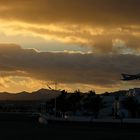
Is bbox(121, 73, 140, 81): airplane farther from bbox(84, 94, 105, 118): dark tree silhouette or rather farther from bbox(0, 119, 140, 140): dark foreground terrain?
bbox(0, 119, 140, 140): dark foreground terrain

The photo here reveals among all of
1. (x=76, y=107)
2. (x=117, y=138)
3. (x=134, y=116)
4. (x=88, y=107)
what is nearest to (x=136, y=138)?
(x=117, y=138)

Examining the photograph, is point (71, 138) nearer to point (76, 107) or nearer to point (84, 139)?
point (84, 139)

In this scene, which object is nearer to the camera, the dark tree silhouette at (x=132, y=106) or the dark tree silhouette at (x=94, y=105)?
the dark tree silhouette at (x=132, y=106)

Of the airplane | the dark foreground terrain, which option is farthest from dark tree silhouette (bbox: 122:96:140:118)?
the dark foreground terrain

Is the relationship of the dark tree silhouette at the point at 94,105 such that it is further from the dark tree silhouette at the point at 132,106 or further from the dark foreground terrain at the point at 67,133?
the dark foreground terrain at the point at 67,133

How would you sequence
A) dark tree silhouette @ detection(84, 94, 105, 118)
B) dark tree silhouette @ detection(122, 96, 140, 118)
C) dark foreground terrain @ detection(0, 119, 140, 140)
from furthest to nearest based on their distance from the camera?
1. dark tree silhouette @ detection(84, 94, 105, 118)
2. dark tree silhouette @ detection(122, 96, 140, 118)
3. dark foreground terrain @ detection(0, 119, 140, 140)

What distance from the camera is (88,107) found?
18325 centimetres

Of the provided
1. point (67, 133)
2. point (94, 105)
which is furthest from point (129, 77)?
point (67, 133)

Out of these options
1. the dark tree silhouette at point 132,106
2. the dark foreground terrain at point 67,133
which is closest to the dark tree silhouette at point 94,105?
the dark tree silhouette at point 132,106

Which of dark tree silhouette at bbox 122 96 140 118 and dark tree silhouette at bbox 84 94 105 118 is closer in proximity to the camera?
dark tree silhouette at bbox 122 96 140 118

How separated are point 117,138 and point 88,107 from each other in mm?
115941

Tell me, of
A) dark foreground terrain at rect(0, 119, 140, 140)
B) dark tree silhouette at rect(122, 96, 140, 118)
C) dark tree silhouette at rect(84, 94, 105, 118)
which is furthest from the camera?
dark tree silhouette at rect(84, 94, 105, 118)

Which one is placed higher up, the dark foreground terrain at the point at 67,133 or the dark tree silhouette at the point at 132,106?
the dark tree silhouette at the point at 132,106

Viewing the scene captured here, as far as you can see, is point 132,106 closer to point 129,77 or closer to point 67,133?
point 129,77
